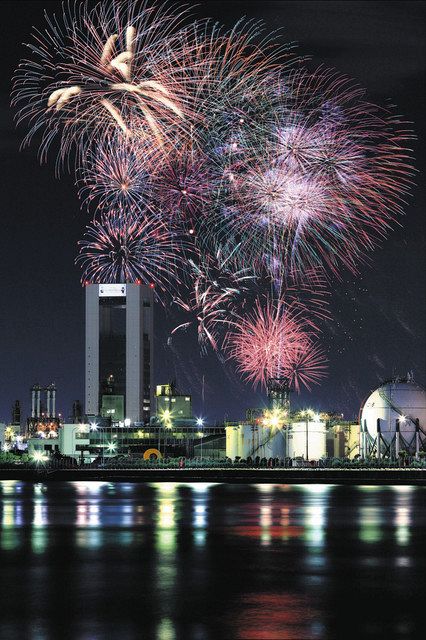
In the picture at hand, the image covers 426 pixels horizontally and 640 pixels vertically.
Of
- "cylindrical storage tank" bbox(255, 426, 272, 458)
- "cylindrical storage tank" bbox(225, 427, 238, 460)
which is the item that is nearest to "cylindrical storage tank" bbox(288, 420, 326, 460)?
"cylindrical storage tank" bbox(255, 426, 272, 458)

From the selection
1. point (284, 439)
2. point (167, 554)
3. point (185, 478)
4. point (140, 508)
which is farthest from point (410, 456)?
point (167, 554)

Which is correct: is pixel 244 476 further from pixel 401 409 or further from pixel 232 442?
pixel 232 442

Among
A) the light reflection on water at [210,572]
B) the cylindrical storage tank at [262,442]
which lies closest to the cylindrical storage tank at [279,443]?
the cylindrical storage tank at [262,442]

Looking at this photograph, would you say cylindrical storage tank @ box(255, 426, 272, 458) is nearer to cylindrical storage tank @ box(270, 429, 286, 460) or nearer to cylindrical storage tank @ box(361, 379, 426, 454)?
cylindrical storage tank @ box(270, 429, 286, 460)

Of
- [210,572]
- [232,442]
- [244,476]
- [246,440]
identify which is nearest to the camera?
[210,572]

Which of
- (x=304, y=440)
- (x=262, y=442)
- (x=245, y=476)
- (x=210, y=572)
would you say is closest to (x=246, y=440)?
(x=262, y=442)

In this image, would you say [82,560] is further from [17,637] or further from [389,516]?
[389,516]

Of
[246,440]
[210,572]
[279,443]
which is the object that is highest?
[246,440]
